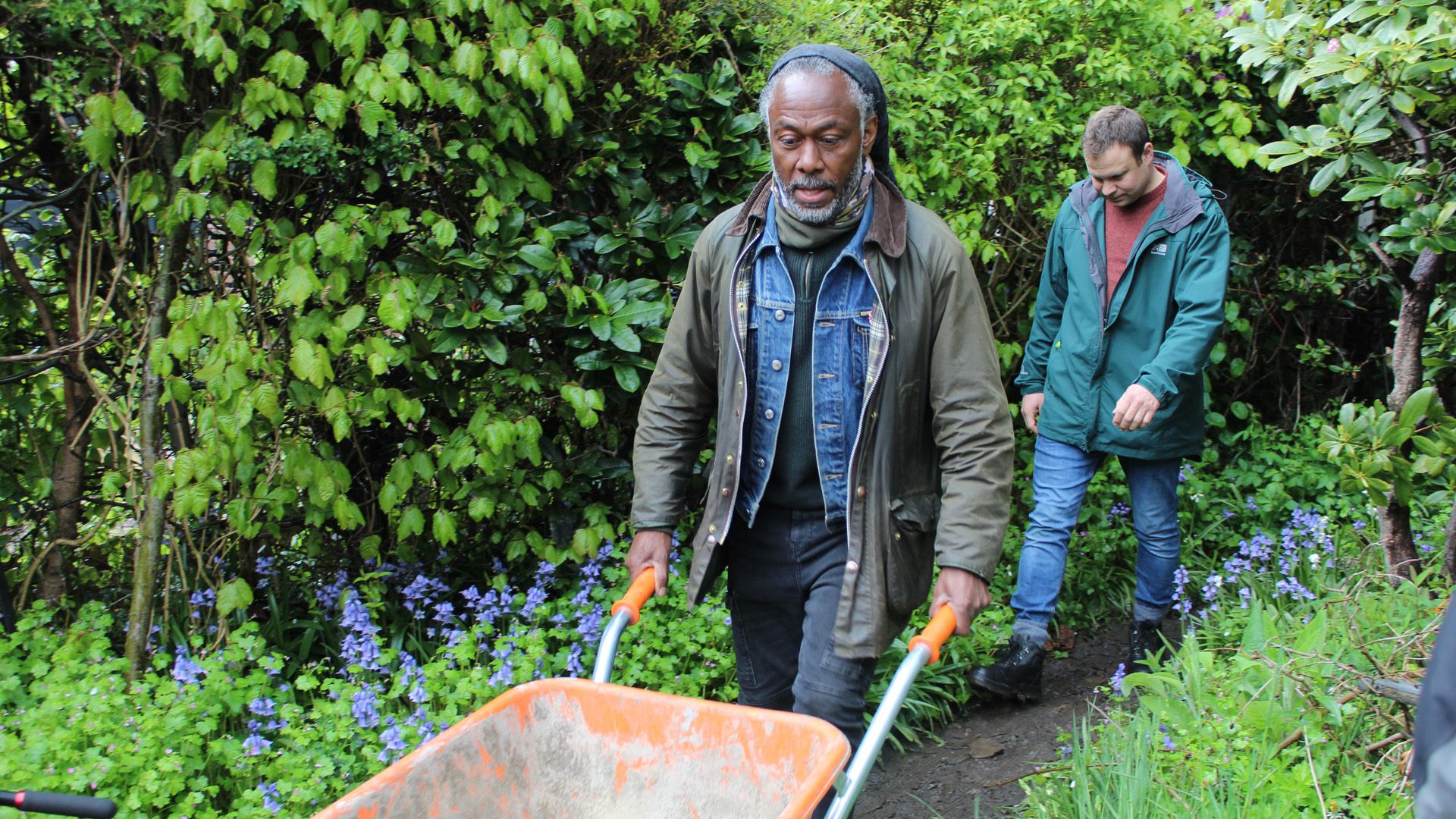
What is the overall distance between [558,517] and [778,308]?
1.67 meters

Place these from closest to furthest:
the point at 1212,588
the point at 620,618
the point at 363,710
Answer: the point at 620,618, the point at 363,710, the point at 1212,588

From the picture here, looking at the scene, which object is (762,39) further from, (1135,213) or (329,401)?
(329,401)

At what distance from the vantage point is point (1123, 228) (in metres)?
4.30

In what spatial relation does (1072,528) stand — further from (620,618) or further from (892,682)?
(620,618)

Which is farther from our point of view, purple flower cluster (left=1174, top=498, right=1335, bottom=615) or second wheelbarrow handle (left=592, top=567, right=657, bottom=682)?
purple flower cluster (left=1174, top=498, right=1335, bottom=615)

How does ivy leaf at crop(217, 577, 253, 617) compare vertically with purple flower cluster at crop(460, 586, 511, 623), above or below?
above

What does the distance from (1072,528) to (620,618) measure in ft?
7.65

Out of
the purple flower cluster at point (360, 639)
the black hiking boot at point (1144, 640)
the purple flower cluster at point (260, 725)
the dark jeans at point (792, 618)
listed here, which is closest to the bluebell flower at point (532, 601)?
the purple flower cluster at point (360, 639)

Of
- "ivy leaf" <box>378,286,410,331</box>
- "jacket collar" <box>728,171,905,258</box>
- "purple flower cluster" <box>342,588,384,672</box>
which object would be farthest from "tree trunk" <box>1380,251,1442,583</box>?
"purple flower cluster" <box>342,588,384,672</box>

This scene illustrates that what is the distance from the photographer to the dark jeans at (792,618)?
2678 millimetres

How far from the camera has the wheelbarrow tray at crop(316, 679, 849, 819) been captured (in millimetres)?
2125

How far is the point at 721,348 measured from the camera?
2.81 m

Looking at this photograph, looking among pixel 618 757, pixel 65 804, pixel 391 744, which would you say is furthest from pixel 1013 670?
pixel 65 804

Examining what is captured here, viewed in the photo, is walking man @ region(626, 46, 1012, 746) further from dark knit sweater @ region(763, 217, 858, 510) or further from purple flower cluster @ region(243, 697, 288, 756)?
purple flower cluster @ region(243, 697, 288, 756)
